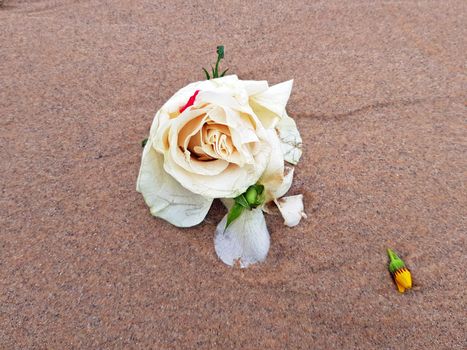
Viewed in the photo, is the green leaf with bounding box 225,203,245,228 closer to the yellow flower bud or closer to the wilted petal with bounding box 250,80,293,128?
the wilted petal with bounding box 250,80,293,128

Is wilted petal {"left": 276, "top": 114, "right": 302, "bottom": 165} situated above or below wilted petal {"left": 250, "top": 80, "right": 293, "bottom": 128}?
below

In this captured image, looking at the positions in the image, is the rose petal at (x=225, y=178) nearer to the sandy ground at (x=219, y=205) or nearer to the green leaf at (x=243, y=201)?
the green leaf at (x=243, y=201)

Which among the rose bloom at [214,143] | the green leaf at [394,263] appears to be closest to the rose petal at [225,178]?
the rose bloom at [214,143]

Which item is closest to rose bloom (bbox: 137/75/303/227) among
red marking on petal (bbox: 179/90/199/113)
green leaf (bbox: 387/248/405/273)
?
red marking on petal (bbox: 179/90/199/113)

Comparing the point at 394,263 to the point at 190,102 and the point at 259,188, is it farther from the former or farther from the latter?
the point at 190,102

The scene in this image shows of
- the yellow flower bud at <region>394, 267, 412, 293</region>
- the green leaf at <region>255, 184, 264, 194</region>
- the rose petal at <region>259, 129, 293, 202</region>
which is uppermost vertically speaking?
the rose petal at <region>259, 129, 293, 202</region>

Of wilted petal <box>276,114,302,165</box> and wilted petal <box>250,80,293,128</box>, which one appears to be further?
wilted petal <box>276,114,302,165</box>

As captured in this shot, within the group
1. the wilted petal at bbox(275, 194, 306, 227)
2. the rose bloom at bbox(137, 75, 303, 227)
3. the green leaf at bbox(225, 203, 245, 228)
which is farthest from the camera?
the wilted petal at bbox(275, 194, 306, 227)

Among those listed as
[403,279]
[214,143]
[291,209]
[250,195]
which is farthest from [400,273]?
[214,143]
